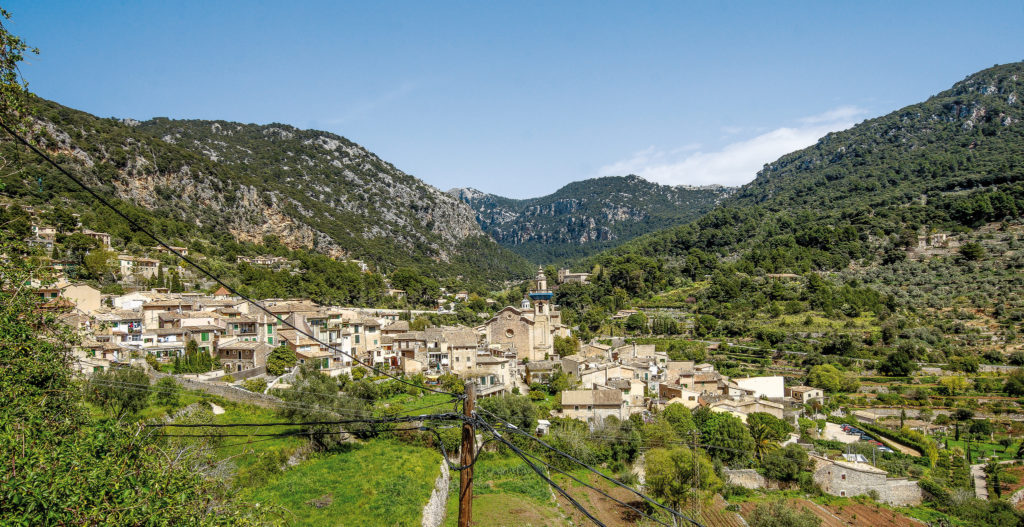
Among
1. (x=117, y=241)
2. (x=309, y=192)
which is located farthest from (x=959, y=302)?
(x=309, y=192)

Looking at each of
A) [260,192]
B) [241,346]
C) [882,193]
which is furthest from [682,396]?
[882,193]

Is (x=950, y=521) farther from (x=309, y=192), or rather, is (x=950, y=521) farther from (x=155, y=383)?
(x=309, y=192)

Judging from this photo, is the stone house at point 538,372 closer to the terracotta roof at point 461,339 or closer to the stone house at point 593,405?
the terracotta roof at point 461,339

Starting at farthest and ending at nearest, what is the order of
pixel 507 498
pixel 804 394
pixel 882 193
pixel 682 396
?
1. pixel 882 193
2. pixel 804 394
3. pixel 682 396
4. pixel 507 498

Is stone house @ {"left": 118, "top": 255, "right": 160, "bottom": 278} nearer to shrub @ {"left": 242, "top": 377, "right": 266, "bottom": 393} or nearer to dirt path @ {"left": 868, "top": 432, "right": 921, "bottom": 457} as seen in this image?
shrub @ {"left": 242, "top": 377, "right": 266, "bottom": 393}

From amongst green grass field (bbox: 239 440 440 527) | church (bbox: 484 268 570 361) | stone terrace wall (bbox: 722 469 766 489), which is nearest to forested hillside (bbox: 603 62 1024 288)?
church (bbox: 484 268 570 361)

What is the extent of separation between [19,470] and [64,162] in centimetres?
6210

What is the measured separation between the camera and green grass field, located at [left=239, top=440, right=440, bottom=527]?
1406 cm

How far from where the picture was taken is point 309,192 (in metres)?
96.8

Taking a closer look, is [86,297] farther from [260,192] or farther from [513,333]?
[260,192]

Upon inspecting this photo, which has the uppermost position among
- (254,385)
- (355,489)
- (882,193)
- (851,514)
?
(882,193)

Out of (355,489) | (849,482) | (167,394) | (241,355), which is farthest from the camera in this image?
(241,355)

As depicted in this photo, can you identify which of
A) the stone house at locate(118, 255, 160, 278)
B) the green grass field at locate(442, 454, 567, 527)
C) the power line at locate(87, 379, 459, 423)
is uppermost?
the stone house at locate(118, 255, 160, 278)

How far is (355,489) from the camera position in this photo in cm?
1612
